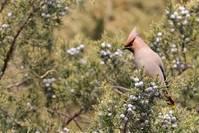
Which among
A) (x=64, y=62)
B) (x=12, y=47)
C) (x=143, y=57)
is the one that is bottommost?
(x=64, y=62)

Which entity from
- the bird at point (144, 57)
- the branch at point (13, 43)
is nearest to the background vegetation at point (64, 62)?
the branch at point (13, 43)

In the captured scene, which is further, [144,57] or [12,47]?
[12,47]

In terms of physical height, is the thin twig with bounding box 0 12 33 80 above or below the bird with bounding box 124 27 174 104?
below

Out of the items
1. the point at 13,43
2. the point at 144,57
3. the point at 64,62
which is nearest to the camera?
the point at 144,57

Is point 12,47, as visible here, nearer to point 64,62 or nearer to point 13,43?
point 13,43

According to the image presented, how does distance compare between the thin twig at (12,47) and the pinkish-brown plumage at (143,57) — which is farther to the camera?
the thin twig at (12,47)

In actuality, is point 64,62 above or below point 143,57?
below

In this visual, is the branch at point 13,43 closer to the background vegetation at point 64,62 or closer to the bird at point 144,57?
the background vegetation at point 64,62

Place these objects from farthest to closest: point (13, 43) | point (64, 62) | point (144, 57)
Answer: point (64, 62)
point (13, 43)
point (144, 57)

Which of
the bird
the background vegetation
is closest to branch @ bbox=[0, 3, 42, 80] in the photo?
the background vegetation

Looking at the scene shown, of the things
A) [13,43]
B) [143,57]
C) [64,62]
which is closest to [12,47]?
A: [13,43]

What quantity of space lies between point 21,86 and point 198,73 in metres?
1.22

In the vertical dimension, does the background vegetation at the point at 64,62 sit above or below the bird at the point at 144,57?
below

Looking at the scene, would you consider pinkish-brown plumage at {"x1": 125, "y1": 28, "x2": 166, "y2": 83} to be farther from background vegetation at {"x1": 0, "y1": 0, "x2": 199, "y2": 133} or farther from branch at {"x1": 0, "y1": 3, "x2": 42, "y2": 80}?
branch at {"x1": 0, "y1": 3, "x2": 42, "y2": 80}
